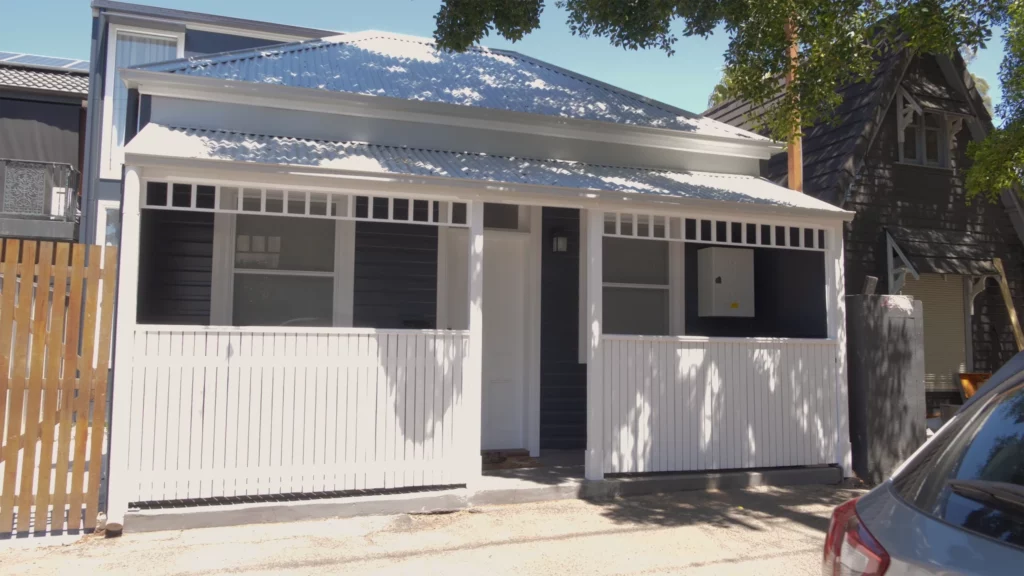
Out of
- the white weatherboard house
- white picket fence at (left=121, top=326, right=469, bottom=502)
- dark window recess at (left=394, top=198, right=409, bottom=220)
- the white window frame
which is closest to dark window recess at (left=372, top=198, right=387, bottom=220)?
the white weatherboard house

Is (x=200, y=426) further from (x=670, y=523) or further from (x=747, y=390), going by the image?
(x=747, y=390)

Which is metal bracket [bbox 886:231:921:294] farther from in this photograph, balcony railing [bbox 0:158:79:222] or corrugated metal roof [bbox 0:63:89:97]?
corrugated metal roof [bbox 0:63:89:97]

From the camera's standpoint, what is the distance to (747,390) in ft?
23.8

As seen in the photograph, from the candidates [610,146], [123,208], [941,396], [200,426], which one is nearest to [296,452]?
[200,426]

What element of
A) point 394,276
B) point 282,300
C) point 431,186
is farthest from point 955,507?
point 282,300

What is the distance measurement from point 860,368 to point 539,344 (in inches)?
133

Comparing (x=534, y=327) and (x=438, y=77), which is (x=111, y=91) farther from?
(x=534, y=327)

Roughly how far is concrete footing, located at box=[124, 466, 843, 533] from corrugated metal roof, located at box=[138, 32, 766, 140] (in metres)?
3.89

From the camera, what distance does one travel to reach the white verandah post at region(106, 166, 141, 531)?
546 centimetres

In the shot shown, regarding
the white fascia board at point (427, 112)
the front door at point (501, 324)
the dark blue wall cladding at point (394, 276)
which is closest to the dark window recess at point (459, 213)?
the front door at point (501, 324)

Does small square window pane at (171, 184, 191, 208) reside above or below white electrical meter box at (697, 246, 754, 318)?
above

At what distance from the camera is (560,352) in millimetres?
8727

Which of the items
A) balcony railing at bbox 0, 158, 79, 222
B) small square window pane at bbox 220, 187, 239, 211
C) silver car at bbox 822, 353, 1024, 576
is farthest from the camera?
balcony railing at bbox 0, 158, 79, 222

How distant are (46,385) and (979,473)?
5589mm
